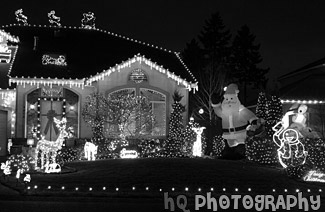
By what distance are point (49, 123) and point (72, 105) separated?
175cm

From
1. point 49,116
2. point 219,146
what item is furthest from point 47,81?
point 219,146

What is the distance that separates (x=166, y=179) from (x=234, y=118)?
10102 mm

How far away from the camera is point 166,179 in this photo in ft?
62.6

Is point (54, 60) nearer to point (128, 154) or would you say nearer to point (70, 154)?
point (70, 154)

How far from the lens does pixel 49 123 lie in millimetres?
33469

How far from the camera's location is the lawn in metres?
17.8

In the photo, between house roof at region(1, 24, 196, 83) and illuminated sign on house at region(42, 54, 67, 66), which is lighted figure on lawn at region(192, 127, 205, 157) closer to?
house roof at region(1, 24, 196, 83)

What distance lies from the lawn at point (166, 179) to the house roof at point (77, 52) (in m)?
12.3

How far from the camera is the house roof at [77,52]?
3359 centimetres

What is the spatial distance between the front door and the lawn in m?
11.2

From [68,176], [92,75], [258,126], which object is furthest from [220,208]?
[92,75]

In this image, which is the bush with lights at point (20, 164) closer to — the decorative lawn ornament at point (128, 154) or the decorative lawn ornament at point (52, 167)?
the decorative lawn ornament at point (52, 167)

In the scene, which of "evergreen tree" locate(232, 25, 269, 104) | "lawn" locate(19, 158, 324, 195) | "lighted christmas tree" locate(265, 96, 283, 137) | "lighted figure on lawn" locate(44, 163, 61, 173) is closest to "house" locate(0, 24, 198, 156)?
"lighted christmas tree" locate(265, 96, 283, 137)

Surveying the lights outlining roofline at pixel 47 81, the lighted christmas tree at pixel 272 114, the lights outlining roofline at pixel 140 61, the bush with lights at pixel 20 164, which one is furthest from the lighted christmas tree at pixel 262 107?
the bush with lights at pixel 20 164
